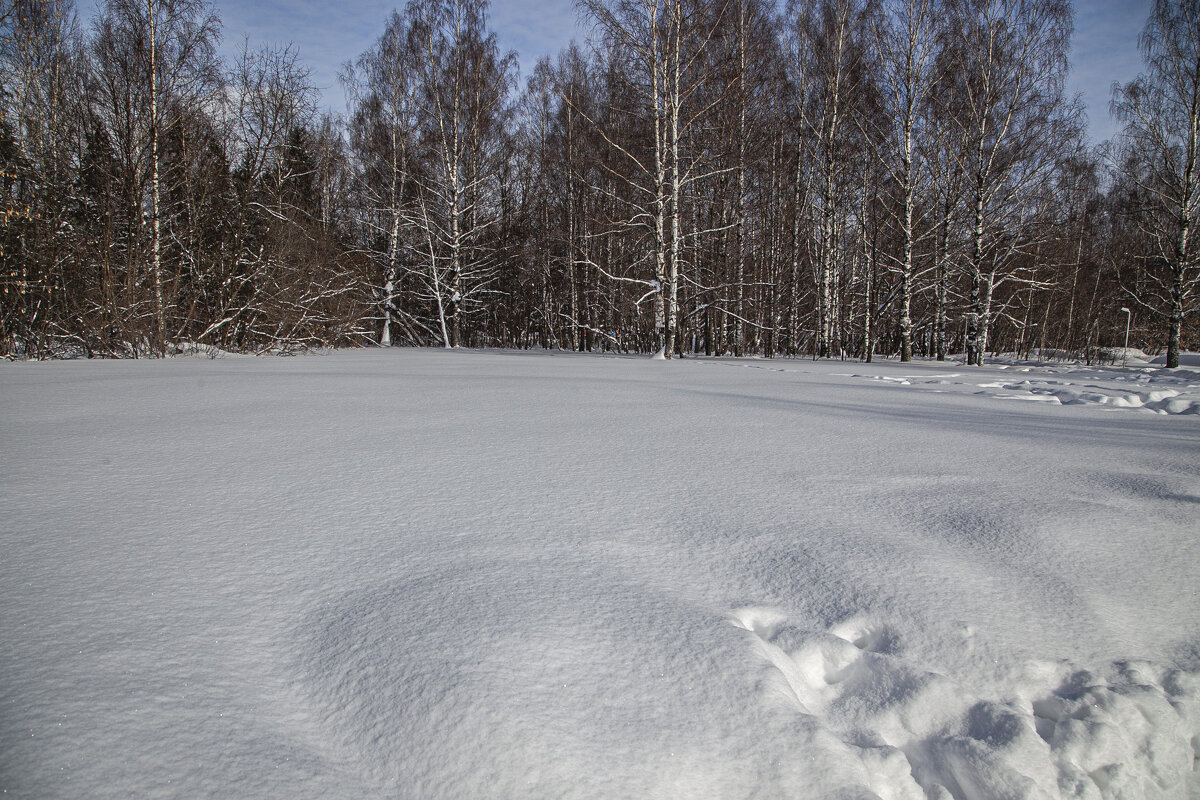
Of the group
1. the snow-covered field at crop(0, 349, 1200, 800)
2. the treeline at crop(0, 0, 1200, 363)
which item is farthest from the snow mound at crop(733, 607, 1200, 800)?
the treeline at crop(0, 0, 1200, 363)

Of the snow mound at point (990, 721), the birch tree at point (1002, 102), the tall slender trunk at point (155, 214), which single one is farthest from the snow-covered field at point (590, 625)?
the birch tree at point (1002, 102)

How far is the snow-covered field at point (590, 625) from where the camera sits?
2.12 ft

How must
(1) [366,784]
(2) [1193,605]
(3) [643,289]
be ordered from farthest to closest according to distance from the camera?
(3) [643,289]
(2) [1193,605]
(1) [366,784]

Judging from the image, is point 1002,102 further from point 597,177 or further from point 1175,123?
point 597,177

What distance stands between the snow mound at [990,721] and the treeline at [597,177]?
8171 mm

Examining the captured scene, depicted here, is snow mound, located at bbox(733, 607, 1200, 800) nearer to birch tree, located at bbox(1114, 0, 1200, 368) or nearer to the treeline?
the treeline

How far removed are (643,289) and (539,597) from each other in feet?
45.7

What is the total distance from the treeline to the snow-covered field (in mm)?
7114

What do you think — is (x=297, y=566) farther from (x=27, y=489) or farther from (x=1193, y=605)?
(x=1193, y=605)

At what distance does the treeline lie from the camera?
7656mm

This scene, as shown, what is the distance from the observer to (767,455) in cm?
201

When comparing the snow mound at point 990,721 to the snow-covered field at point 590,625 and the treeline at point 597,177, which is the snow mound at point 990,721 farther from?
the treeline at point 597,177

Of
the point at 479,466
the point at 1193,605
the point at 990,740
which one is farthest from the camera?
the point at 479,466

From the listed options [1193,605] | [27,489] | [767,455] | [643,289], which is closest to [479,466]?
[767,455]
